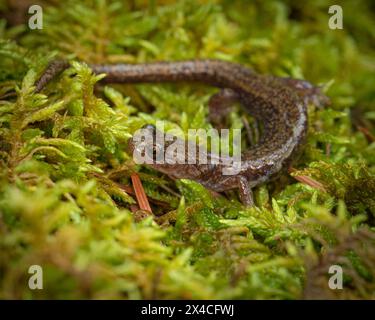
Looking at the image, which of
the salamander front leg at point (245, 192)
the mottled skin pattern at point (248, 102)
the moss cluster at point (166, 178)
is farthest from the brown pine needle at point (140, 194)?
the salamander front leg at point (245, 192)

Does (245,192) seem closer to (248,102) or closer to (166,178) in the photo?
(166,178)

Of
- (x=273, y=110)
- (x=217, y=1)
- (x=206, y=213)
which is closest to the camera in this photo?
(x=206, y=213)

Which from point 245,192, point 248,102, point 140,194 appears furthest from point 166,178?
point 248,102

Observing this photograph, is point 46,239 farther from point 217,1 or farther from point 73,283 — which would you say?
point 217,1

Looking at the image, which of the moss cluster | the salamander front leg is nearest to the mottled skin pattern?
the salamander front leg

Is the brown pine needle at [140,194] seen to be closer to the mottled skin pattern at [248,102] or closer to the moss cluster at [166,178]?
the moss cluster at [166,178]

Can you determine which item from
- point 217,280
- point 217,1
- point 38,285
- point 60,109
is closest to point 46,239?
point 38,285
